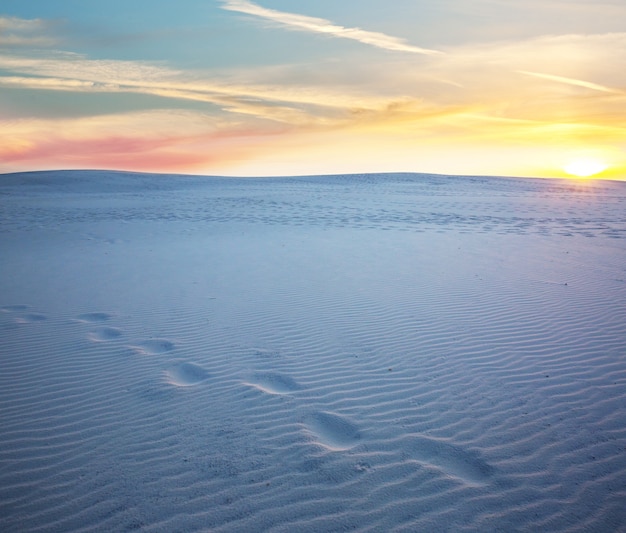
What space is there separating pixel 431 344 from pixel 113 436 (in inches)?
156

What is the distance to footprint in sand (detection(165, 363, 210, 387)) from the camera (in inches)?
187

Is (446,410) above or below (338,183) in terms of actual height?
below

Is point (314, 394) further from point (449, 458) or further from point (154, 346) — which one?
point (154, 346)

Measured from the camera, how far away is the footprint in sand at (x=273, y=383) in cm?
457

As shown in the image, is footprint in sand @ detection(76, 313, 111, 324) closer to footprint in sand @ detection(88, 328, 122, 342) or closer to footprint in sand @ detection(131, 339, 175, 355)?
footprint in sand @ detection(88, 328, 122, 342)

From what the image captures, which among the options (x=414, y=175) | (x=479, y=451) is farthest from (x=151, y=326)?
(x=414, y=175)

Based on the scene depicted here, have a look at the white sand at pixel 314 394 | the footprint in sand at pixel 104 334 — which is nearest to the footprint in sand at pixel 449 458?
the white sand at pixel 314 394

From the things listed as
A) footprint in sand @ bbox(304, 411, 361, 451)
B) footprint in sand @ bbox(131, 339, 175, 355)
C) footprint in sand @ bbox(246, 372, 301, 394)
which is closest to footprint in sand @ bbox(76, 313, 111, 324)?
footprint in sand @ bbox(131, 339, 175, 355)

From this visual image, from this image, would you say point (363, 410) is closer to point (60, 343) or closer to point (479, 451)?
point (479, 451)

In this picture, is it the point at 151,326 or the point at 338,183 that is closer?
the point at 151,326

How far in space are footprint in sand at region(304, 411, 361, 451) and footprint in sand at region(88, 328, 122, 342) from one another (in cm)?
344

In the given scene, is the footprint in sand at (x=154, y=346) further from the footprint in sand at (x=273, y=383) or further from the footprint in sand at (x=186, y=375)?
the footprint in sand at (x=273, y=383)

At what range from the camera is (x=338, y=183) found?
4088 cm

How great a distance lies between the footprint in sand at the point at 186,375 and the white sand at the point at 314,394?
0.12 feet
